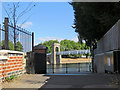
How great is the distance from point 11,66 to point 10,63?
0.66 feet

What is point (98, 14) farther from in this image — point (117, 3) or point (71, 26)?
point (71, 26)

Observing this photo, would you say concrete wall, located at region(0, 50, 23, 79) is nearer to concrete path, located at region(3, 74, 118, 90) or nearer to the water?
concrete path, located at region(3, 74, 118, 90)

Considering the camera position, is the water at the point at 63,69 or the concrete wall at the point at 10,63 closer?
the concrete wall at the point at 10,63

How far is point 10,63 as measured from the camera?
26.9ft

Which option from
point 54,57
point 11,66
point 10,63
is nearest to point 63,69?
point 11,66

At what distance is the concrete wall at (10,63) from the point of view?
716 cm

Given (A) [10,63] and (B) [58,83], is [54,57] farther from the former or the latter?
(B) [58,83]

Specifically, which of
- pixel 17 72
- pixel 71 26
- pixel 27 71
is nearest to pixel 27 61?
pixel 27 71

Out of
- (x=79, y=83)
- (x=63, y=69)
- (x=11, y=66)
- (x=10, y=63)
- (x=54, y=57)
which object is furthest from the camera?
(x=54, y=57)

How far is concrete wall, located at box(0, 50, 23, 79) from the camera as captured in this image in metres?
7.16

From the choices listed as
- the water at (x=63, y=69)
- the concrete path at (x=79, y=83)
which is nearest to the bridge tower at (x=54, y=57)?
the water at (x=63, y=69)

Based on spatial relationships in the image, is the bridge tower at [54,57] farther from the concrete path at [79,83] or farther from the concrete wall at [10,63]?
the concrete path at [79,83]

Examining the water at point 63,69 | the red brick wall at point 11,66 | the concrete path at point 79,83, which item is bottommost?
the water at point 63,69

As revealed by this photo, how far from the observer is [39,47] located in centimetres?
1616
